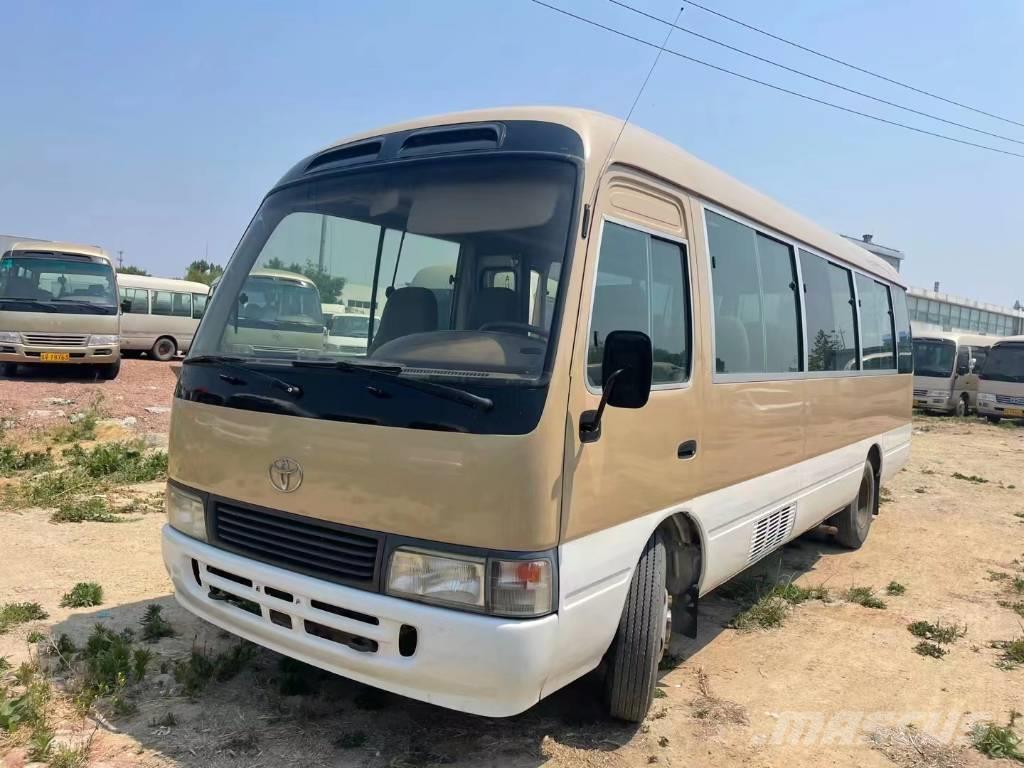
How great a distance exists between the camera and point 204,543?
12.0 ft

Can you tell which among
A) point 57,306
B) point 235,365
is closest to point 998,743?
point 235,365

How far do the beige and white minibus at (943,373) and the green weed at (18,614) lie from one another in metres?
23.0

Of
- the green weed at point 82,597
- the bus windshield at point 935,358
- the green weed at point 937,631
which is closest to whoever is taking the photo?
the green weed at point 82,597

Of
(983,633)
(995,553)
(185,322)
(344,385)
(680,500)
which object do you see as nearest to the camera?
(344,385)

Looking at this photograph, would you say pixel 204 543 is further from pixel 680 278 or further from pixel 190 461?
pixel 680 278

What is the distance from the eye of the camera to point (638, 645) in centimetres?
358

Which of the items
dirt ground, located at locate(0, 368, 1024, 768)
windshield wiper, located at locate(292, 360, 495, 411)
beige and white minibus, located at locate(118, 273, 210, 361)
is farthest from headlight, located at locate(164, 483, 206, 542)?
beige and white minibus, located at locate(118, 273, 210, 361)

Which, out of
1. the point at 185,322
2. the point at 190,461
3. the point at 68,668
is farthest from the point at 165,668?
the point at 185,322

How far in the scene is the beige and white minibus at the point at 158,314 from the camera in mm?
23031

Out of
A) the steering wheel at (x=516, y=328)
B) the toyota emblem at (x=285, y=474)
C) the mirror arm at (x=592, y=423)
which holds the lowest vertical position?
the toyota emblem at (x=285, y=474)

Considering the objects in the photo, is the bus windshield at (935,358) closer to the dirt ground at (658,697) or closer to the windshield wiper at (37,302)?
the dirt ground at (658,697)

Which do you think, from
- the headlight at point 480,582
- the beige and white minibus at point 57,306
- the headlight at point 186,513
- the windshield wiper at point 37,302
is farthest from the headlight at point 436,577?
the windshield wiper at point 37,302

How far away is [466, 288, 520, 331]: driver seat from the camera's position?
327cm

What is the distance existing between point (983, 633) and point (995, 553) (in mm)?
2561
